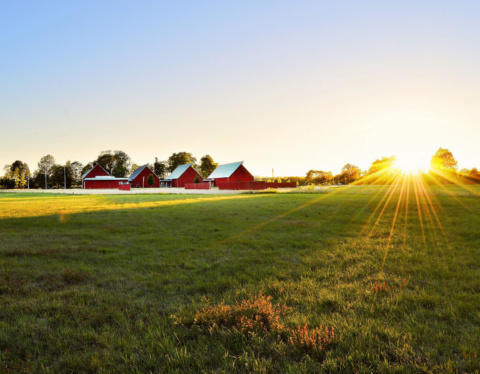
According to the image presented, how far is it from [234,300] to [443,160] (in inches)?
4636

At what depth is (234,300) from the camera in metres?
4.29

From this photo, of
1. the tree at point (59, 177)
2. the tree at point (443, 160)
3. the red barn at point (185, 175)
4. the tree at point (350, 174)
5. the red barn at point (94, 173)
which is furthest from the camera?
the tree at point (350, 174)

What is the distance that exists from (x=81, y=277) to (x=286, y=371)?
15.2 ft

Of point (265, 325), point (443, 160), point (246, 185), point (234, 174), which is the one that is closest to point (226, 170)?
point (234, 174)

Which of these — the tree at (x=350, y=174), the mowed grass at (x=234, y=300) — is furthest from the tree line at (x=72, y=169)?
the mowed grass at (x=234, y=300)

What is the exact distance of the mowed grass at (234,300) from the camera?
112 inches

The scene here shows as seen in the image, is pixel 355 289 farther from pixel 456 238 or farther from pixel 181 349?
pixel 456 238

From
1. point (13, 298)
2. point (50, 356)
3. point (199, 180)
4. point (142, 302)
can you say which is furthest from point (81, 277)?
point (199, 180)

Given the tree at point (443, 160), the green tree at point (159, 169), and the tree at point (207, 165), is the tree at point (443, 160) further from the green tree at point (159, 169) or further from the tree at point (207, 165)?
the green tree at point (159, 169)

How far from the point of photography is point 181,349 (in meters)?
2.96

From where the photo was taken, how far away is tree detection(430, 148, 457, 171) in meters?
94.1

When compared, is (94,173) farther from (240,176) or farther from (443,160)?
(443,160)

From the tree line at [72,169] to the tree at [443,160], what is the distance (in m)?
81.2

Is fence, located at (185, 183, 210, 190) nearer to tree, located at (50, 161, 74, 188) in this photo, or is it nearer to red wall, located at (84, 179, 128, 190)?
red wall, located at (84, 179, 128, 190)
